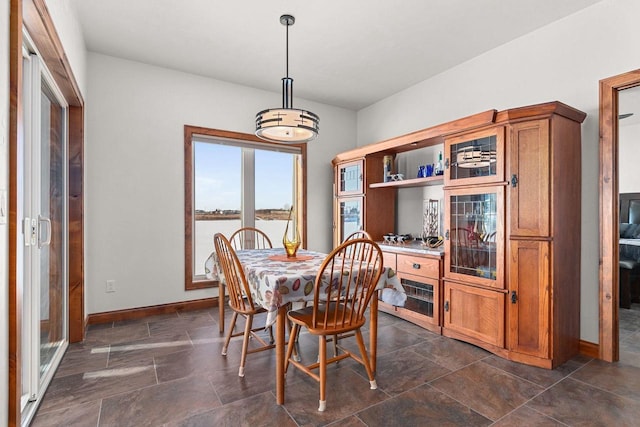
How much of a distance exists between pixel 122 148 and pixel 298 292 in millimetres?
2696

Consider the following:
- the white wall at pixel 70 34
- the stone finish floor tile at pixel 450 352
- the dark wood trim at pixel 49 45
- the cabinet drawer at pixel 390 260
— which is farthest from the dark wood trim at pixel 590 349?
the white wall at pixel 70 34

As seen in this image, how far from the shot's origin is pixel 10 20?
4.21ft

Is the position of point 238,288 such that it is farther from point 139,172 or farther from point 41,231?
point 139,172

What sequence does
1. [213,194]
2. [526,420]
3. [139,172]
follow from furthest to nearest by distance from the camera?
[213,194], [139,172], [526,420]

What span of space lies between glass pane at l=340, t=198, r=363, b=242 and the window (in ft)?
1.79

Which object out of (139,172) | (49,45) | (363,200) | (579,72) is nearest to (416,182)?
(363,200)

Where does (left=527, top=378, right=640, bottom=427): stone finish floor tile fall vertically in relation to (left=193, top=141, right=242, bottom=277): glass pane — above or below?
below

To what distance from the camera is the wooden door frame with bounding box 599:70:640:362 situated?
A: 254cm

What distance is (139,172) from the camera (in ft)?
12.0

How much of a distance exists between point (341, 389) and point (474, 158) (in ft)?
6.91

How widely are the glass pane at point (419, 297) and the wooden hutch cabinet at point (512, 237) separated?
0.04 m

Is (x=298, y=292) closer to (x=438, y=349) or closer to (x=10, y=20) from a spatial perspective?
(x=438, y=349)

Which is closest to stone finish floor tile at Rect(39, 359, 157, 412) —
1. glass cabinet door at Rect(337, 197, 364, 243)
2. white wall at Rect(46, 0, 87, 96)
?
white wall at Rect(46, 0, 87, 96)

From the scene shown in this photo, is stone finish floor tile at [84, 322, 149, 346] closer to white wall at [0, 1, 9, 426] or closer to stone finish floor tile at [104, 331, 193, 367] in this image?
stone finish floor tile at [104, 331, 193, 367]
